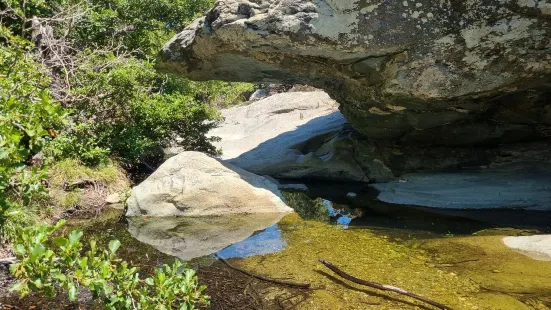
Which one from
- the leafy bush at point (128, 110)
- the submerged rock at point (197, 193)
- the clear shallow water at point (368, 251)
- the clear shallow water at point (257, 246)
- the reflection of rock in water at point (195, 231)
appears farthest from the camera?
the leafy bush at point (128, 110)

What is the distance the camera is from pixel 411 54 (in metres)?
9.04

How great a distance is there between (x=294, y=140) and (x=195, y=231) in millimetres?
8135

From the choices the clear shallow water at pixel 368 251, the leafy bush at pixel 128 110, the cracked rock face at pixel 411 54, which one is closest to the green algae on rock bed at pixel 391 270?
the clear shallow water at pixel 368 251

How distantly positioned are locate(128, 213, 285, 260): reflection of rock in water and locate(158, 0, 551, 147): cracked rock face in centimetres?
377

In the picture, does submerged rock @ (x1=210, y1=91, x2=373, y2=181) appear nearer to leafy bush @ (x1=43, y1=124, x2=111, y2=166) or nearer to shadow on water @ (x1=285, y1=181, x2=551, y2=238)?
shadow on water @ (x1=285, y1=181, x2=551, y2=238)

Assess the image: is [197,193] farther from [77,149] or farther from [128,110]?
[128,110]

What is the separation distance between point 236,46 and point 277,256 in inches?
209

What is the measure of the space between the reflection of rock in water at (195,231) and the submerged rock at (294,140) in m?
4.79

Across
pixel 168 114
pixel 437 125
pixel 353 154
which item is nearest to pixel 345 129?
pixel 353 154

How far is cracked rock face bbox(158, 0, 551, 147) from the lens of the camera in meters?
8.52

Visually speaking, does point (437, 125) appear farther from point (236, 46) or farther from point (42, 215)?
point (42, 215)

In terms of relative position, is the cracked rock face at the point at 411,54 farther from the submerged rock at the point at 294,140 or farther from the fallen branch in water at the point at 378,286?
the fallen branch in water at the point at 378,286

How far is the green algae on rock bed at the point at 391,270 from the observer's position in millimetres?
5699

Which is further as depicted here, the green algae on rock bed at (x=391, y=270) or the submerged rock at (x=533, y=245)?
the submerged rock at (x=533, y=245)
